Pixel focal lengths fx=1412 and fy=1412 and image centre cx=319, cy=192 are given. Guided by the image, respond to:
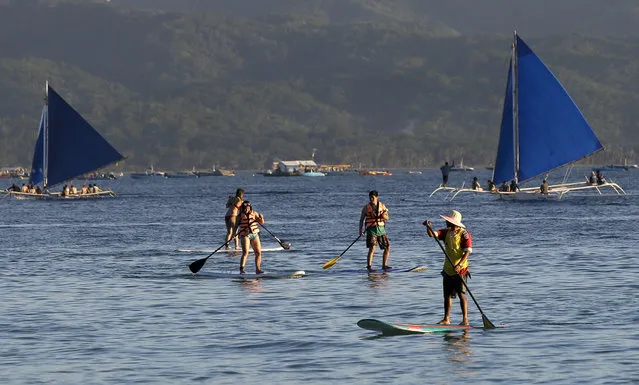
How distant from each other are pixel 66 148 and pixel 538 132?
44.9 meters

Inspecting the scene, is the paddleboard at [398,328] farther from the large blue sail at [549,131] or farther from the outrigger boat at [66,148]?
the outrigger boat at [66,148]

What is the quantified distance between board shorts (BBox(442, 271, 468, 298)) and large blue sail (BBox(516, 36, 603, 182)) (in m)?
74.4

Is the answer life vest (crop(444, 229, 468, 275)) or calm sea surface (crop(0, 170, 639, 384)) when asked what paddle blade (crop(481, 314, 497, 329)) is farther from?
life vest (crop(444, 229, 468, 275))

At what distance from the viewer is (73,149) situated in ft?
408

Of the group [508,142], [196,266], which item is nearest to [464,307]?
[196,266]

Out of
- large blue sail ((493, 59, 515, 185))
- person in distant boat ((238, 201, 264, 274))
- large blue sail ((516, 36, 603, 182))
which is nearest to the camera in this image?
person in distant boat ((238, 201, 264, 274))

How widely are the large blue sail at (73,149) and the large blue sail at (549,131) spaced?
41.0 meters

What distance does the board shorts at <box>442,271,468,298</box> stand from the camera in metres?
26.3

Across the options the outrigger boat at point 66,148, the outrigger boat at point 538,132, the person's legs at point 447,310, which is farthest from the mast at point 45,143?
the person's legs at point 447,310

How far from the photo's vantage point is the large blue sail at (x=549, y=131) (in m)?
100

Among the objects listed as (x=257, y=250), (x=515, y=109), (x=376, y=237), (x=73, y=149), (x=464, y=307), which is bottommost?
(x=464, y=307)

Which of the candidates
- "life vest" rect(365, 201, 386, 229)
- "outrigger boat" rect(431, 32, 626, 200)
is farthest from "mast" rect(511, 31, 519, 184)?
"life vest" rect(365, 201, 386, 229)

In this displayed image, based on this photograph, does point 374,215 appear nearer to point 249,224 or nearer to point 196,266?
point 249,224

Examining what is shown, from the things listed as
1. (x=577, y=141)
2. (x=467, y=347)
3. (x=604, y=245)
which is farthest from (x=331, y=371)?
(x=577, y=141)
